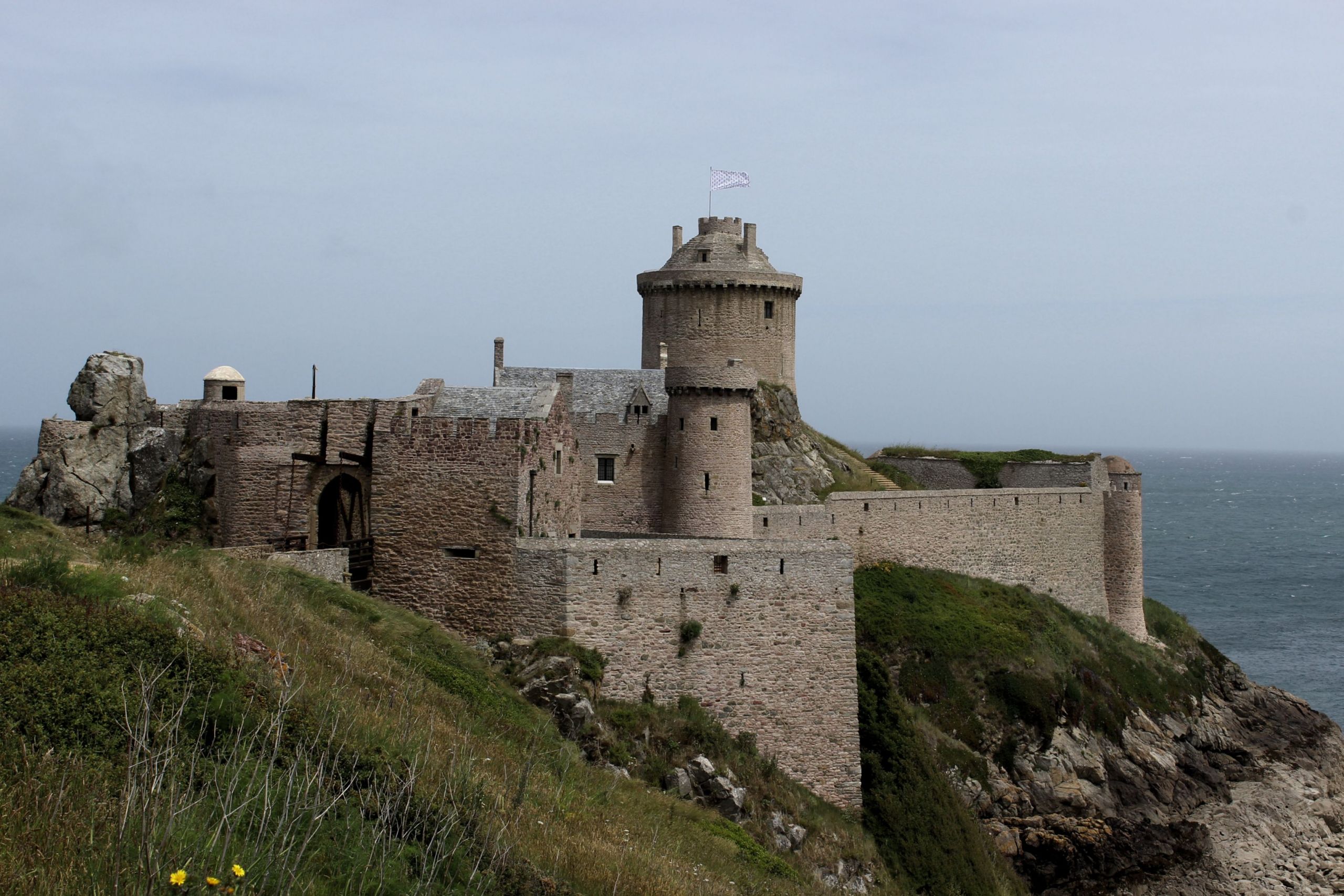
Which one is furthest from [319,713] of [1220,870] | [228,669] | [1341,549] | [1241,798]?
[1341,549]

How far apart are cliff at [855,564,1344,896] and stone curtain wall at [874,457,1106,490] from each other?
20.6ft

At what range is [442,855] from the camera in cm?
1212

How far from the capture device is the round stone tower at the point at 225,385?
112 ft

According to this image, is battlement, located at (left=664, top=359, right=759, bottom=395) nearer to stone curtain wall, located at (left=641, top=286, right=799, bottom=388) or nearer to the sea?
stone curtain wall, located at (left=641, top=286, right=799, bottom=388)

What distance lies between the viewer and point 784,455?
148ft

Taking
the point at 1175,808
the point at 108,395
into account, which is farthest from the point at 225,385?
the point at 1175,808

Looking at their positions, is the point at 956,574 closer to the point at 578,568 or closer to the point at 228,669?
Answer: the point at 578,568

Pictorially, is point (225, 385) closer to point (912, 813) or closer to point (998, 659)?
point (912, 813)

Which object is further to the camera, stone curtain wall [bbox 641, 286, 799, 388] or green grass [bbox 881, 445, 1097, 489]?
green grass [bbox 881, 445, 1097, 489]

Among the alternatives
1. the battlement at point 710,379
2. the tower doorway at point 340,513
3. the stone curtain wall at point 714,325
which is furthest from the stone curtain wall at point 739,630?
the stone curtain wall at point 714,325

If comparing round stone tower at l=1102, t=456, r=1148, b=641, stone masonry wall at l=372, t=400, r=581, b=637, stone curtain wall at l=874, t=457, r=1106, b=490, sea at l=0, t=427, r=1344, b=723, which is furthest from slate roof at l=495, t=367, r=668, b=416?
sea at l=0, t=427, r=1344, b=723

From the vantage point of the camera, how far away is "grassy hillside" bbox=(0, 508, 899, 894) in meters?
10.3

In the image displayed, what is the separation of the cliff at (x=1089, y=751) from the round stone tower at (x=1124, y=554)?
9.88ft

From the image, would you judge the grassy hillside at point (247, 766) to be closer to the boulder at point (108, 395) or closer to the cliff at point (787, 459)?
the boulder at point (108, 395)
